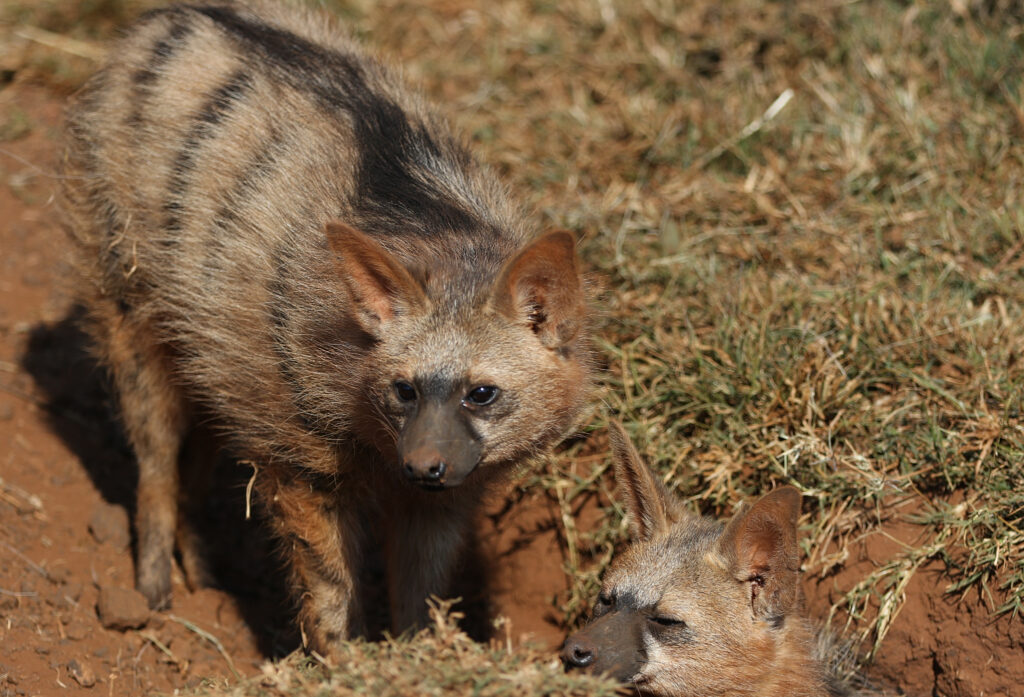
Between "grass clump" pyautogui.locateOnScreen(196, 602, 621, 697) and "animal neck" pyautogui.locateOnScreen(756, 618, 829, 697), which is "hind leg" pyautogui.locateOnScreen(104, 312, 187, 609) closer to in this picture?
"grass clump" pyautogui.locateOnScreen(196, 602, 621, 697)

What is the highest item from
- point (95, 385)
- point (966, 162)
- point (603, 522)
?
point (966, 162)

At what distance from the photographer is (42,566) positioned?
17.7ft

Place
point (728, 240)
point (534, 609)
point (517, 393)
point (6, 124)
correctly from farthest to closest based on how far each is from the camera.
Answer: point (6, 124) → point (728, 240) → point (534, 609) → point (517, 393)

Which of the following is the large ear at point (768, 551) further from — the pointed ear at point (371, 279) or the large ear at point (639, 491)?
the pointed ear at point (371, 279)

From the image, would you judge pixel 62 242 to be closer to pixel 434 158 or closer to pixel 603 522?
pixel 434 158

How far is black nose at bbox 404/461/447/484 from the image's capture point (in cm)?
394

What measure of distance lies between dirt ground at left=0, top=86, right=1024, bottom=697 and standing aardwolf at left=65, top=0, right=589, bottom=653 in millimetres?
392

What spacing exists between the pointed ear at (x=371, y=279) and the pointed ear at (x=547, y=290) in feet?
1.09

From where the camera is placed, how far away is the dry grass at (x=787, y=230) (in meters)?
5.04

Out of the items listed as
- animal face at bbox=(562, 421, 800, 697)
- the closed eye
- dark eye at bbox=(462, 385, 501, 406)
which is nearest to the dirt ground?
animal face at bbox=(562, 421, 800, 697)

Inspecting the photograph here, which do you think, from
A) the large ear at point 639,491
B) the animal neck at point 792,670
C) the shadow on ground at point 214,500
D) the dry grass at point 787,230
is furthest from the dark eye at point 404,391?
the shadow on ground at point 214,500

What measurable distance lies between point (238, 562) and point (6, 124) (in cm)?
368

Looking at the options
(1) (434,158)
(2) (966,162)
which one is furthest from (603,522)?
(2) (966,162)

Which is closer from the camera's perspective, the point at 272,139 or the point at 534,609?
the point at 272,139
